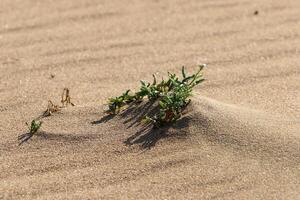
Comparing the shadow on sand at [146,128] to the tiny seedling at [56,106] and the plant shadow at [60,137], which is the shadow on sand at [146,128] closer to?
the plant shadow at [60,137]

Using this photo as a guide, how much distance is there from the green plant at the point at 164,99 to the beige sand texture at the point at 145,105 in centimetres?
4

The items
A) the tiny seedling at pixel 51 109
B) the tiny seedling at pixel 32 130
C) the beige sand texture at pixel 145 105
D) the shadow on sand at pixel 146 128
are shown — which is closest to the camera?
the beige sand texture at pixel 145 105

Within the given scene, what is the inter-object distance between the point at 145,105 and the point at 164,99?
0.13 m

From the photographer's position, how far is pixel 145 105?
2844 mm

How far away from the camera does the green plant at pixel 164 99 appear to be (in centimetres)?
270

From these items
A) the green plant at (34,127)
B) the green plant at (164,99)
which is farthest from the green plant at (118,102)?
the green plant at (34,127)

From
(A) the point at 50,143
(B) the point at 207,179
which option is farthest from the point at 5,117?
(B) the point at 207,179

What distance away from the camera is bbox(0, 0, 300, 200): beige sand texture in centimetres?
248

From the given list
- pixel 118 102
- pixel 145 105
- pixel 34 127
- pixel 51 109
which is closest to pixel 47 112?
pixel 51 109

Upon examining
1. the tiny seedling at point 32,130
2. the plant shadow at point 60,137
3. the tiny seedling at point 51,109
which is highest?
the tiny seedling at point 51,109

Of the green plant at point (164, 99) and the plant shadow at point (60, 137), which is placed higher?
the green plant at point (164, 99)

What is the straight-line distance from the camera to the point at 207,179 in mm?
2449

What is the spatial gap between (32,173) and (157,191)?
54 cm

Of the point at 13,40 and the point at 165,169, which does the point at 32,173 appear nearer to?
the point at 165,169
